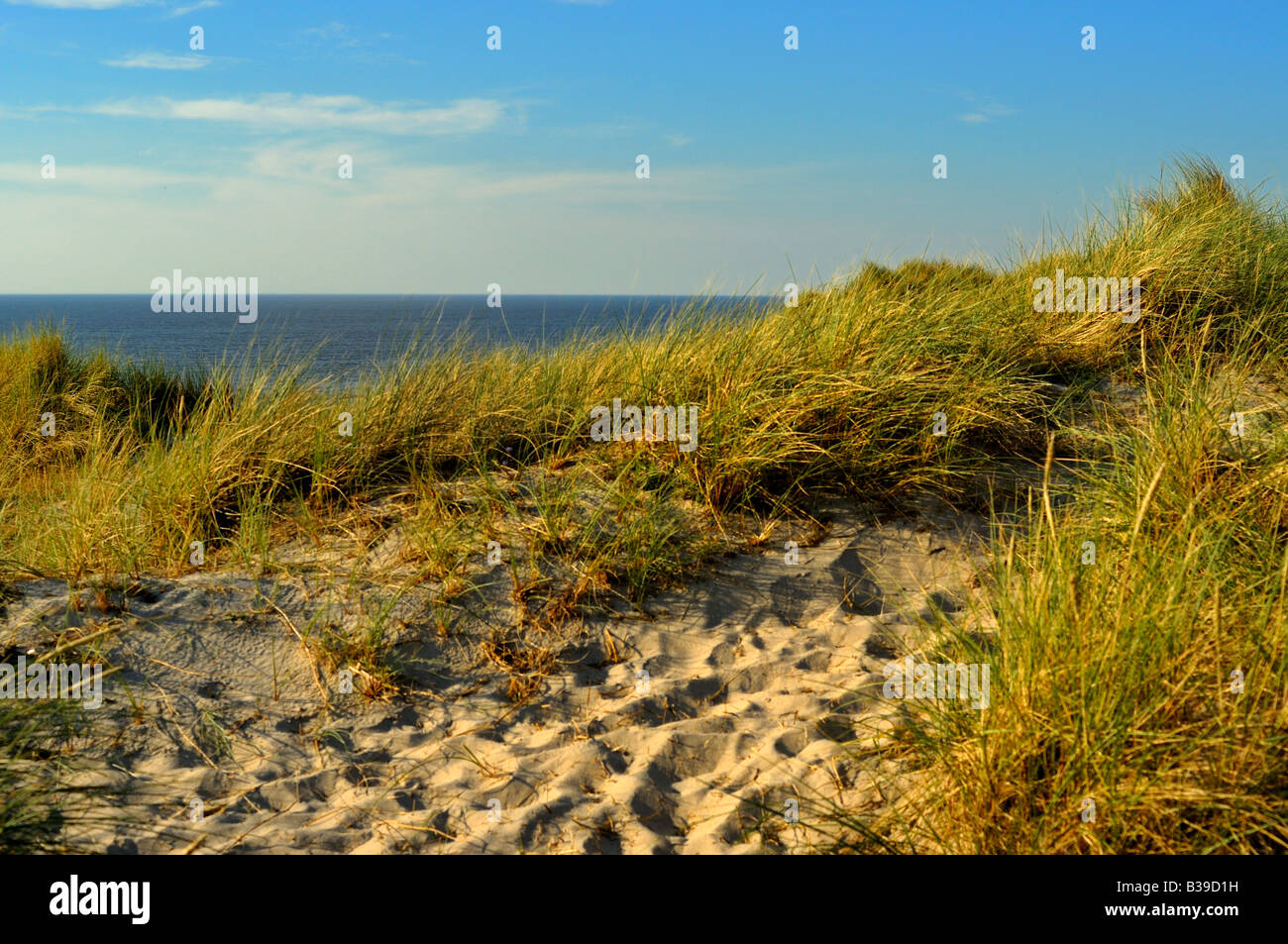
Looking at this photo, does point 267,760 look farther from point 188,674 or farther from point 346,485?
point 346,485

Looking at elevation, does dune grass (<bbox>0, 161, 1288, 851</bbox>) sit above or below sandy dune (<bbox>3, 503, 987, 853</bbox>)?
above

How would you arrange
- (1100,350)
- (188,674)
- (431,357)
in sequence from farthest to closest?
(1100,350)
(431,357)
(188,674)

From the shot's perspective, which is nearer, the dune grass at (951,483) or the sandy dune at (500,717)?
the dune grass at (951,483)

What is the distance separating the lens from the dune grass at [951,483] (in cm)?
227

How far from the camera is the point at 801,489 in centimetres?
446

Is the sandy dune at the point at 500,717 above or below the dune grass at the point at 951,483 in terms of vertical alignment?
below

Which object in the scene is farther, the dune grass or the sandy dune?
the sandy dune

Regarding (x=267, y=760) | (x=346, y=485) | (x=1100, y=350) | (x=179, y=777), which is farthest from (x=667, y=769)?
(x=1100, y=350)

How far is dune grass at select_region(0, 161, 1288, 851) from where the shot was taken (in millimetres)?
2270

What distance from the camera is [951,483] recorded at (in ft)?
15.4

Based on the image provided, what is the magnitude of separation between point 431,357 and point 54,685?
9.85ft

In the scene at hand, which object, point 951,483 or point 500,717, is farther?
point 951,483

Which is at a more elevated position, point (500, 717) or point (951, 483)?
point (951, 483)
